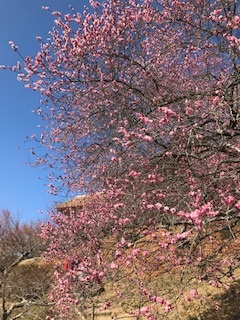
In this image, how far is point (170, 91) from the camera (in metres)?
6.73

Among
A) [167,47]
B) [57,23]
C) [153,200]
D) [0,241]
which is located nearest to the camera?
[153,200]

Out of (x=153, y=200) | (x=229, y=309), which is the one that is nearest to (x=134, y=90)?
(x=153, y=200)

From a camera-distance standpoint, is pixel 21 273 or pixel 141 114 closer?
pixel 141 114

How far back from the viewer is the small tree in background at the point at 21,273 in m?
9.59

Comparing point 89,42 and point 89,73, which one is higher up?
point 89,42

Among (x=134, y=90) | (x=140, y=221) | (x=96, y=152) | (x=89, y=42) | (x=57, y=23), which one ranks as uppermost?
(x=57, y=23)

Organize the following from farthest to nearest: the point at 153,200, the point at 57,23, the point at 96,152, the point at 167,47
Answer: the point at 57,23 → the point at 96,152 → the point at 167,47 → the point at 153,200

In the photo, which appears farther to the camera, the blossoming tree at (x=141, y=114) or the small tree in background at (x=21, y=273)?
the small tree in background at (x=21, y=273)

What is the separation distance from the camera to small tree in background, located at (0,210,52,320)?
9586mm

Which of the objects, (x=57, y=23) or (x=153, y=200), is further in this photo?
(x=57, y=23)

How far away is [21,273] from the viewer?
15133mm

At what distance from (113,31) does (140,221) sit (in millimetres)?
3842

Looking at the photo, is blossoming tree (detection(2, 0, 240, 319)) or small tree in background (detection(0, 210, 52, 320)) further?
small tree in background (detection(0, 210, 52, 320))

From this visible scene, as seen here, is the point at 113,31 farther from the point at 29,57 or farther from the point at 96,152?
the point at 96,152
